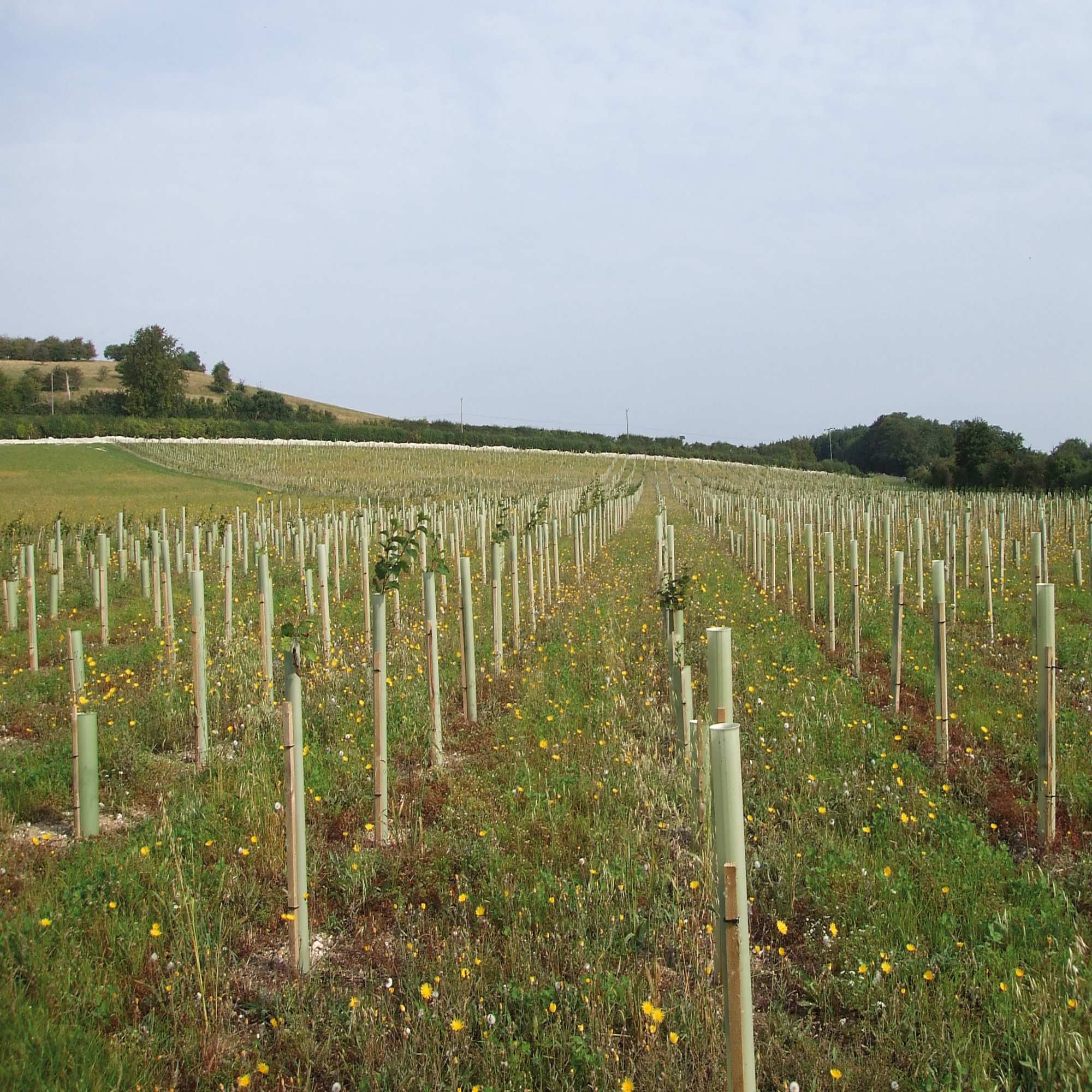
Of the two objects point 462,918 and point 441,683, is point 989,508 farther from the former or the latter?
point 462,918

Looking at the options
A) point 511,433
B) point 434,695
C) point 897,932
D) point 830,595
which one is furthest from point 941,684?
point 511,433

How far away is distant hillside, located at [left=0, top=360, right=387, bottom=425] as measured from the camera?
87750mm

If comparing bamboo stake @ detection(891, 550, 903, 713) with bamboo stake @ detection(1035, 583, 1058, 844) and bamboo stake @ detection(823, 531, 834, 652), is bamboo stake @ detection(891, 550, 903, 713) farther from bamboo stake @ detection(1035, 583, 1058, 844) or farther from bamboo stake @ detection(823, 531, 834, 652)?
bamboo stake @ detection(823, 531, 834, 652)

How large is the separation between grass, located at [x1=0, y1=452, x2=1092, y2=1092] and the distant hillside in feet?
272

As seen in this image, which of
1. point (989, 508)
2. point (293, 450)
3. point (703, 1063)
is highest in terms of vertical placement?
point (293, 450)

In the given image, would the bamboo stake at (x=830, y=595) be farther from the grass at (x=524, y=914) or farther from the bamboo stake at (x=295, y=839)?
the bamboo stake at (x=295, y=839)

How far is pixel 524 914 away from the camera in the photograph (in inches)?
139

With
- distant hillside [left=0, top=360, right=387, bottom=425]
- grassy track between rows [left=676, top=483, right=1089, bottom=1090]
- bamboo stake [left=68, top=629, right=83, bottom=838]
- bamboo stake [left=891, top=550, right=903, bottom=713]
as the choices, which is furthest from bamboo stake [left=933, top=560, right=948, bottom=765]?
distant hillside [left=0, top=360, right=387, bottom=425]

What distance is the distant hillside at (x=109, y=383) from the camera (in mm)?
87750

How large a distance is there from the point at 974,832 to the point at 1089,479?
42217mm

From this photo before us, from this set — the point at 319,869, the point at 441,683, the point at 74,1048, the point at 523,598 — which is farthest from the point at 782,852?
the point at 523,598

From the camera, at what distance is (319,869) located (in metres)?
4.02

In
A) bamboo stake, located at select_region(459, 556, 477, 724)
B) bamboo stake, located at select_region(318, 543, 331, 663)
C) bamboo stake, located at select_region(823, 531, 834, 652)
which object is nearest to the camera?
bamboo stake, located at select_region(459, 556, 477, 724)

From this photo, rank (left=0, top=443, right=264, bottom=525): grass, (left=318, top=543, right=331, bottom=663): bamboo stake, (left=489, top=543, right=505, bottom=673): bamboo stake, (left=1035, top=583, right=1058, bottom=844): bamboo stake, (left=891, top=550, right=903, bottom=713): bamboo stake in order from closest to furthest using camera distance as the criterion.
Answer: (left=1035, top=583, right=1058, bottom=844): bamboo stake
(left=891, top=550, right=903, bottom=713): bamboo stake
(left=318, top=543, right=331, bottom=663): bamboo stake
(left=489, top=543, right=505, bottom=673): bamboo stake
(left=0, top=443, right=264, bottom=525): grass
